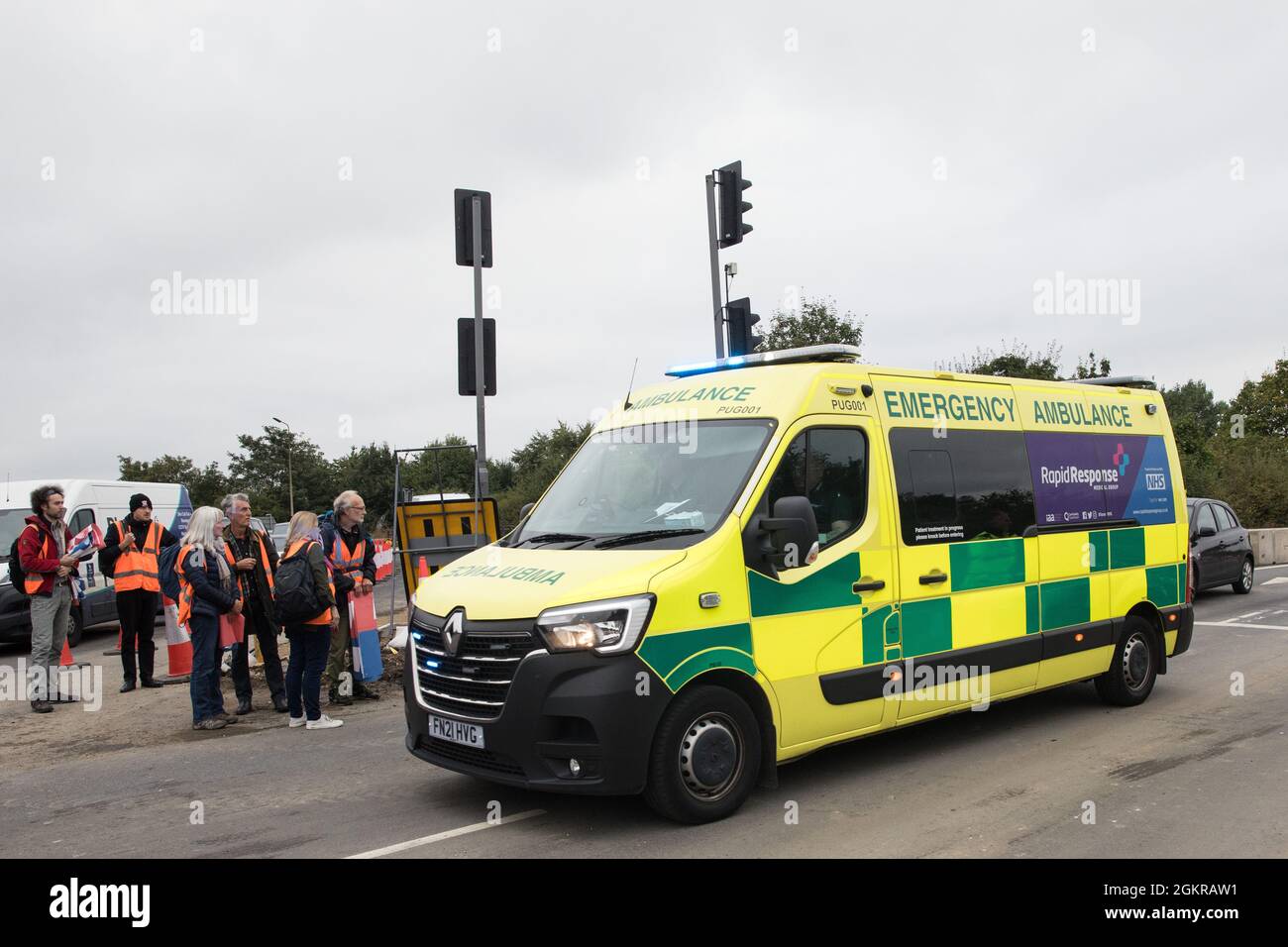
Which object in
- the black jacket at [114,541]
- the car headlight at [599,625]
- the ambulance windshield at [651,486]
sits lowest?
the car headlight at [599,625]

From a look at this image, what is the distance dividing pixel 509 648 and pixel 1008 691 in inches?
149

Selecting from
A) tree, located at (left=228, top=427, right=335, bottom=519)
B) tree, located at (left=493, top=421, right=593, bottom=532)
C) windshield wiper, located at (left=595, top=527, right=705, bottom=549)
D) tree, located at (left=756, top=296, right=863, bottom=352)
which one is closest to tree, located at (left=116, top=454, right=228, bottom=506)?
tree, located at (left=228, top=427, right=335, bottom=519)

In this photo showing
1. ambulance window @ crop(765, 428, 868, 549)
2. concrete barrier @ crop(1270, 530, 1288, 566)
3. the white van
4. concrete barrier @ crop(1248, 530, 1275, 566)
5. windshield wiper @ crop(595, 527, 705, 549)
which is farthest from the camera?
concrete barrier @ crop(1270, 530, 1288, 566)

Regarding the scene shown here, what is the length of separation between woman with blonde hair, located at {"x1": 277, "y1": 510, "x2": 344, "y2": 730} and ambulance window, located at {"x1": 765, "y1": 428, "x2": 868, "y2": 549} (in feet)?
12.5

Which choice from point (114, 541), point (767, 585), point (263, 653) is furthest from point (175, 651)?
point (767, 585)

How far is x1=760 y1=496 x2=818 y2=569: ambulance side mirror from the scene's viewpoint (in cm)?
538

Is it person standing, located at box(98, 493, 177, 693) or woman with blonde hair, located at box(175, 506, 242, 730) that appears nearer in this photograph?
woman with blonde hair, located at box(175, 506, 242, 730)

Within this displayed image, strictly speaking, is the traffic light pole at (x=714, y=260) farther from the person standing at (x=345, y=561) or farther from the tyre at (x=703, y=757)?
the tyre at (x=703, y=757)

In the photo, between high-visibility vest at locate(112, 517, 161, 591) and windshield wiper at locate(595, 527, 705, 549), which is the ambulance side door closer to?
windshield wiper at locate(595, 527, 705, 549)

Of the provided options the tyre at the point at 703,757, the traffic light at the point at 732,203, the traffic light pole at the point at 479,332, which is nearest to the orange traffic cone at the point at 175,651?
the traffic light pole at the point at 479,332

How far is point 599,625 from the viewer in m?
4.96

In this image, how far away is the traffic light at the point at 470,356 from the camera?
10.6 metres

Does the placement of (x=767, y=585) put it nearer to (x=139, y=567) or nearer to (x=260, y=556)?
(x=260, y=556)
